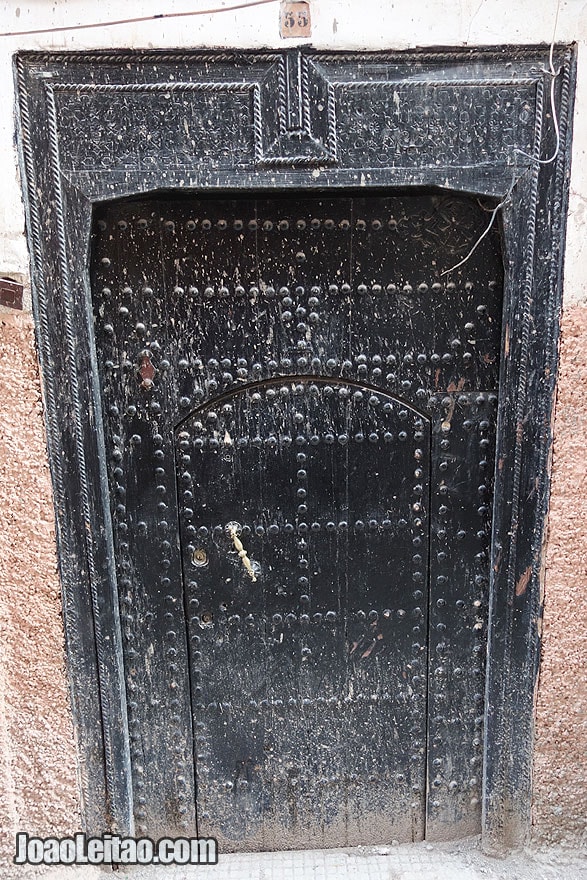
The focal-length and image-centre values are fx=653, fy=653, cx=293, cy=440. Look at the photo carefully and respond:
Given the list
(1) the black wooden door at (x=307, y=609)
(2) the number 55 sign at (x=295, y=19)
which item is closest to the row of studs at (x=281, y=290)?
(1) the black wooden door at (x=307, y=609)

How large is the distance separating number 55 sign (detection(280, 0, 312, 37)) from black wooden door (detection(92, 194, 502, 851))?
41cm

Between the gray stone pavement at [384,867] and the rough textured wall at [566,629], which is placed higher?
the rough textured wall at [566,629]

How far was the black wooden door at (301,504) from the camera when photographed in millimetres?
1894

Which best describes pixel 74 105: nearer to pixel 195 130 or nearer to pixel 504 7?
pixel 195 130

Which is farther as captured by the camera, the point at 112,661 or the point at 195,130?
the point at 112,661


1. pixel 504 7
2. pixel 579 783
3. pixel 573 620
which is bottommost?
pixel 579 783

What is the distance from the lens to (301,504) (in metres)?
2.06

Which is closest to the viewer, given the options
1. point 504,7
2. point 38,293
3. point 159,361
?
point 504,7

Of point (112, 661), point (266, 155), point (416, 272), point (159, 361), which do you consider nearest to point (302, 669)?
point (112, 661)

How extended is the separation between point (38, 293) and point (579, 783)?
2274mm

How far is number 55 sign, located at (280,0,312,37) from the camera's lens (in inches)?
65.5

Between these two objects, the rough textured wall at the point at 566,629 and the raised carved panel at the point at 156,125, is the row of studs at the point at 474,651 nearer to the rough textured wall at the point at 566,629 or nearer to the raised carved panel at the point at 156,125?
the rough textured wall at the point at 566,629

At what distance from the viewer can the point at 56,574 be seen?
1992 mm

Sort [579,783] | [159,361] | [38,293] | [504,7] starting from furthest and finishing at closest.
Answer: [579,783]
[159,361]
[38,293]
[504,7]
